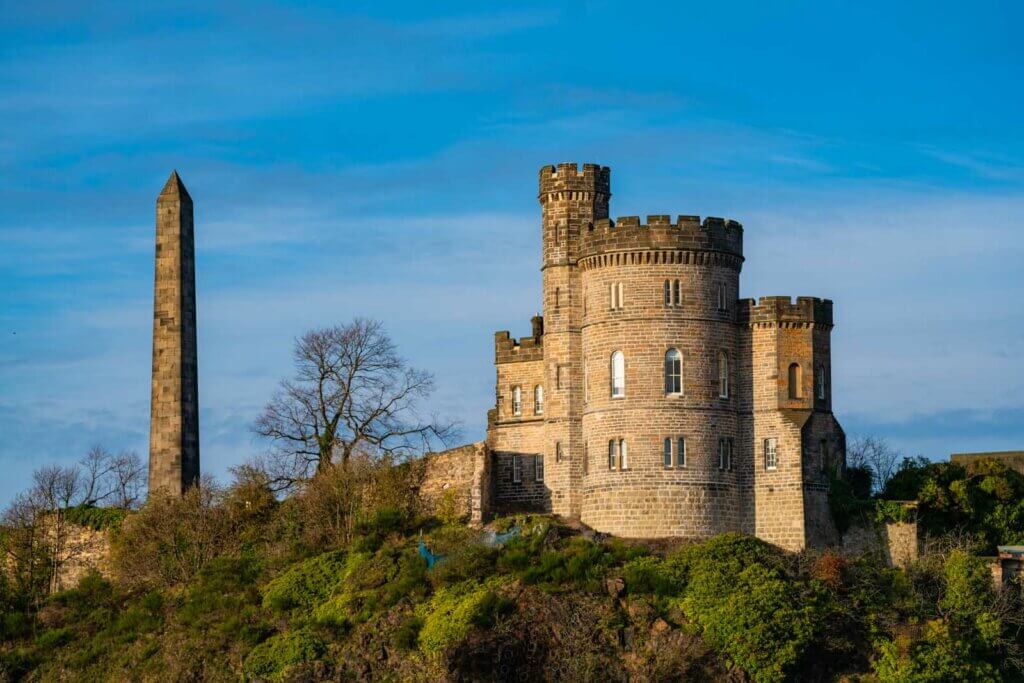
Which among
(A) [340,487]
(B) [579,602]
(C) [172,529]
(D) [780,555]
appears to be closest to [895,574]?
(D) [780,555]

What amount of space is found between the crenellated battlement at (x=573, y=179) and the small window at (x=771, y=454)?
10943mm

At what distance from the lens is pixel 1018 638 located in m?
70.8

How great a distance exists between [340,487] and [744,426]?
14194 mm

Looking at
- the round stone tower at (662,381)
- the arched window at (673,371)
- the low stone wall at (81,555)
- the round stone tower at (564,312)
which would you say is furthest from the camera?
the low stone wall at (81,555)

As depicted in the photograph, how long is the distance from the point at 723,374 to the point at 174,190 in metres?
20.4

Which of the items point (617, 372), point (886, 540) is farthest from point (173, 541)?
point (886, 540)

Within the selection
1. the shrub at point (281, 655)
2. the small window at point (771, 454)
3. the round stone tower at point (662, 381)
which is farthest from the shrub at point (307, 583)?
the small window at point (771, 454)

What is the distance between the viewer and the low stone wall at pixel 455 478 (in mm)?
77562

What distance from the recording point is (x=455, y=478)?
78750 millimetres

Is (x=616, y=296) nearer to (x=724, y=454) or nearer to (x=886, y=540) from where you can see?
(x=724, y=454)

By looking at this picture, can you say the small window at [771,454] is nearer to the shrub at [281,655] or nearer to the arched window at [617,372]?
the arched window at [617,372]

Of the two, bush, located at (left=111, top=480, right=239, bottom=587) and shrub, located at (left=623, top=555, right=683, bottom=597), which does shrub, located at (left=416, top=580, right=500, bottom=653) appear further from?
bush, located at (left=111, top=480, right=239, bottom=587)

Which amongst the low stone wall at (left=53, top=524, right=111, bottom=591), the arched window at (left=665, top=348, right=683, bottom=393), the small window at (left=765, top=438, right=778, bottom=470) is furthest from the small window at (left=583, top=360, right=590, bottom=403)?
the low stone wall at (left=53, top=524, right=111, bottom=591)

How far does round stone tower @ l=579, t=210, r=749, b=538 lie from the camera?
241 ft
